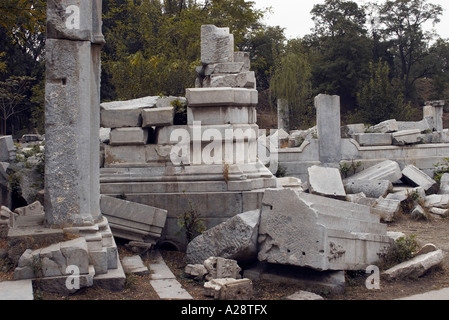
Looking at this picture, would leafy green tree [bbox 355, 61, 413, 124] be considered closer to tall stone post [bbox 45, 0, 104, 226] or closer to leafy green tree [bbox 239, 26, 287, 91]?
leafy green tree [bbox 239, 26, 287, 91]

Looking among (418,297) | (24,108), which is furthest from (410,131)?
(24,108)

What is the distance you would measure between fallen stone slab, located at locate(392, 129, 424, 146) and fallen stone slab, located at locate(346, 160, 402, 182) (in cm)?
164

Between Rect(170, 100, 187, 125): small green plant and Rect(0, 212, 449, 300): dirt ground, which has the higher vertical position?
Rect(170, 100, 187, 125): small green plant

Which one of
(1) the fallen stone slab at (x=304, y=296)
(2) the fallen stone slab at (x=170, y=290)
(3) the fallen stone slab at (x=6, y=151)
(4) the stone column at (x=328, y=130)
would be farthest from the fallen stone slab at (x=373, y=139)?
(2) the fallen stone slab at (x=170, y=290)

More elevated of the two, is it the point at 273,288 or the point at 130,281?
the point at 130,281

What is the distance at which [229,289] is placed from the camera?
5391mm

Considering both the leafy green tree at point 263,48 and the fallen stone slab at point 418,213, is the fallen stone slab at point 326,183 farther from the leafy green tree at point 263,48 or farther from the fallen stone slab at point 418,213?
the leafy green tree at point 263,48

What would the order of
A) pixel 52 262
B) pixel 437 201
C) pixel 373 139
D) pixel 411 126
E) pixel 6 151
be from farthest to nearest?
pixel 411 126, pixel 373 139, pixel 437 201, pixel 6 151, pixel 52 262

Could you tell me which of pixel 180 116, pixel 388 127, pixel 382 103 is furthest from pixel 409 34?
pixel 180 116

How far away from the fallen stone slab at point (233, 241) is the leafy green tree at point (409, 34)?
34.2m

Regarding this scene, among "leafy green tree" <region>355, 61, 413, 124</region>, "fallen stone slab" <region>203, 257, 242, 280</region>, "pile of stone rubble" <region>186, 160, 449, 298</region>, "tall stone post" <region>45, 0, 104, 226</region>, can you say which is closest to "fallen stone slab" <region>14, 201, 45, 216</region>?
"tall stone post" <region>45, 0, 104, 226</region>

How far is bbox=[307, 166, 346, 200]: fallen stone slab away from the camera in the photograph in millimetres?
10688

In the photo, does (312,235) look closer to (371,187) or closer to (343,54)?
(371,187)

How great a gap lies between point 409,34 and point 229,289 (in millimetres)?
36558
